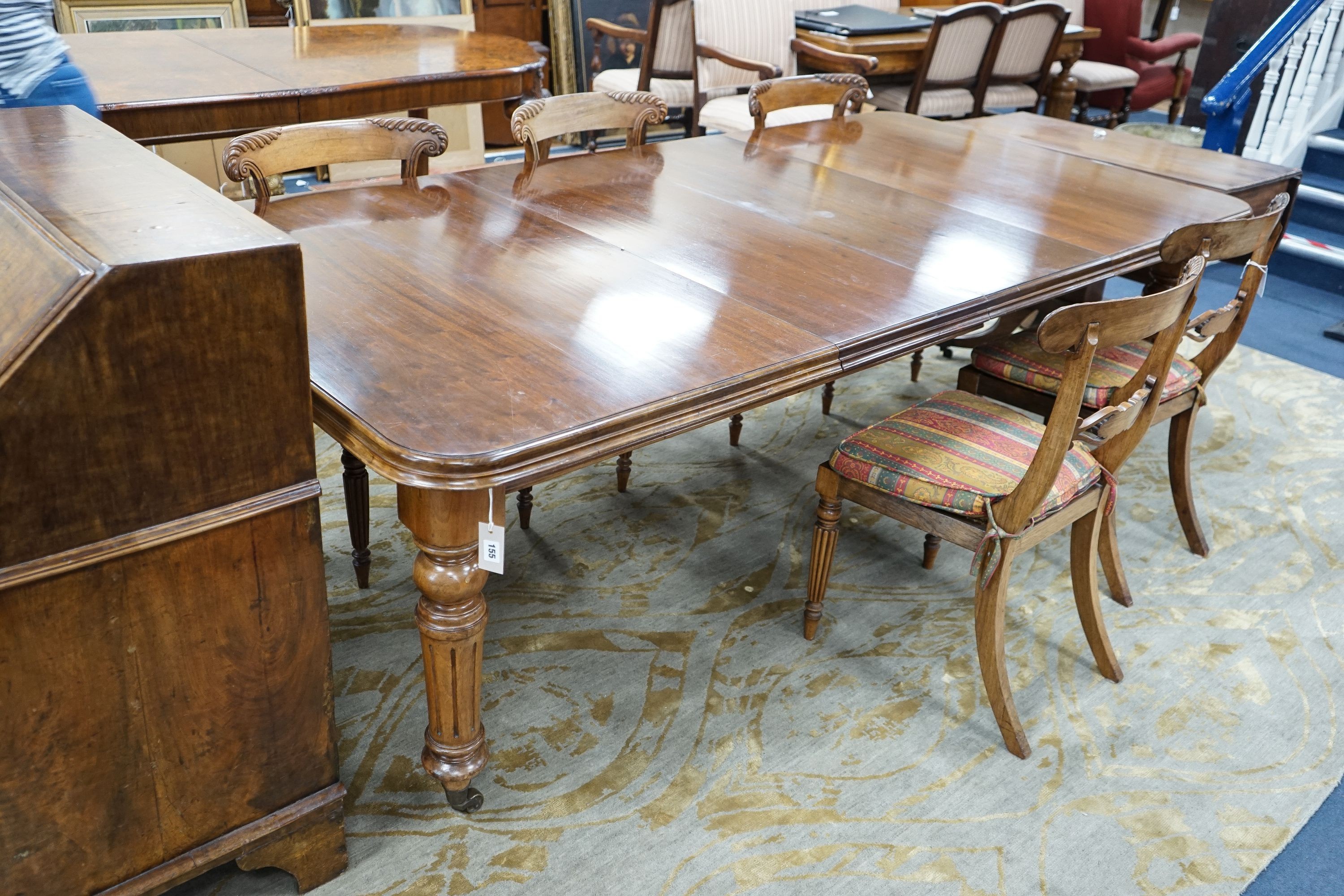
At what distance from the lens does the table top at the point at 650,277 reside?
1.43m

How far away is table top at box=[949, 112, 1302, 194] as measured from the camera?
293 cm

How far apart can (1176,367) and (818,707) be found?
1182mm

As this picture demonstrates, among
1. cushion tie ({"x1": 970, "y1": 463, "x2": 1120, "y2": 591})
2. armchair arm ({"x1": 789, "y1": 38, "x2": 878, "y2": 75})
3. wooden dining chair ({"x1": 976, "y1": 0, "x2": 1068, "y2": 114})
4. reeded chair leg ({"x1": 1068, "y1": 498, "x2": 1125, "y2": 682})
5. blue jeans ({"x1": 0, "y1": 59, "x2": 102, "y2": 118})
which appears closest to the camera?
cushion tie ({"x1": 970, "y1": 463, "x2": 1120, "y2": 591})

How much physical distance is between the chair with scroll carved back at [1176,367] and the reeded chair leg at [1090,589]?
23 cm

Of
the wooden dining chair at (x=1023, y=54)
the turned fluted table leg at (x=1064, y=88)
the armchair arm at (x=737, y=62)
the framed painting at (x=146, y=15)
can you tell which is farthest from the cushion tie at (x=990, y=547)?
the turned fluted table leg at (x=1064, y=88)

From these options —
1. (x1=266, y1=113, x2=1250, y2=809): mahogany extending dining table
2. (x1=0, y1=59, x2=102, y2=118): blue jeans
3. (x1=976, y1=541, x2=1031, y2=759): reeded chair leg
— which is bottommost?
(x1=976, y1=541, x2=1031, y2=759): reeded chair leg

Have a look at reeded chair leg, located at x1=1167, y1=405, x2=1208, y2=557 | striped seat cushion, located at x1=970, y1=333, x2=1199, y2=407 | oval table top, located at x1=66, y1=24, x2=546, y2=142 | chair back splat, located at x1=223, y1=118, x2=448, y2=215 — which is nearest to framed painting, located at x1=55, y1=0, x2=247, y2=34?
oval table top, located at x1=66, y1=24, x2=546, y2=142

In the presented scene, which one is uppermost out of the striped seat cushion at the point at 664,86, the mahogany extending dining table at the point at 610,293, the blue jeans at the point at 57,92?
the blue jeans at the point at 57,92

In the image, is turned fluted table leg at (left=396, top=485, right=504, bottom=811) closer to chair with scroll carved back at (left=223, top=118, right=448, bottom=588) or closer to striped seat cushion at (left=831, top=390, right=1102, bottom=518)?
chair with scroll carved back at (left=223, top=118, right=448, bottom=588)

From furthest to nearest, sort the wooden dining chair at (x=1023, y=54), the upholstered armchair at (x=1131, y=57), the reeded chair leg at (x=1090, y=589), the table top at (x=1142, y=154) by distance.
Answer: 1. the upholstered armchair at (x=1131, y=57)
2. the wooden dining chair at (x=1023, y=54)
3. the table top at (x=1142, y=154)
4. the reeded chair leg at (x=1090, y=589)

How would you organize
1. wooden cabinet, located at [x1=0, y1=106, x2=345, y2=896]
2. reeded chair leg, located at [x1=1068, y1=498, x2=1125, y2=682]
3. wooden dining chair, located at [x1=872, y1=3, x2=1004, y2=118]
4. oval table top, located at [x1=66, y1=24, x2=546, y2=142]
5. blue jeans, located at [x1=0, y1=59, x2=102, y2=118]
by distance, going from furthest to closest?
wooden dining chair, located at [x1=872, y1=3, x2=1004, y2=118]
oval table top, located at [x1=66, y1=24, x2=546, y2=142]
reeded chair leg, located at [x1=1068, y1=498, x2=1125, y2=682]
blue jeans, located at [x1=0, y1=59, x2=102, y2=118]
wooden cabinet, located at [x1=0, y1=106, x2=345, y2=896]

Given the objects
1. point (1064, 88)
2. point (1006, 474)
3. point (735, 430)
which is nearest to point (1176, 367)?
point (1006, 474)

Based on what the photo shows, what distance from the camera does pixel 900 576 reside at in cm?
248

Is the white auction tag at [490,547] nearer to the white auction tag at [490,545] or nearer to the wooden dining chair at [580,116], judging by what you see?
the white auction tag at [490,545]
